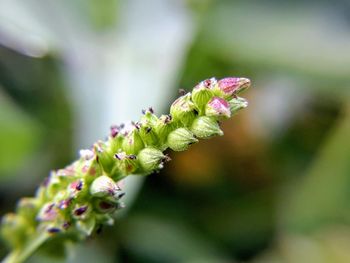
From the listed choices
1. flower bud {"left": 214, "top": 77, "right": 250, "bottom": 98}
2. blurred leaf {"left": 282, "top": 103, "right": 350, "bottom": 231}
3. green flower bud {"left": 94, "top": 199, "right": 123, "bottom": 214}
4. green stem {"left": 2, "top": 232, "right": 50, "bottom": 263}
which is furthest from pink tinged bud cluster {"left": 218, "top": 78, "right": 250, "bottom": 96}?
blurred leaf {"left": 282, "top": 103, "right": 350, "bottom": 231}

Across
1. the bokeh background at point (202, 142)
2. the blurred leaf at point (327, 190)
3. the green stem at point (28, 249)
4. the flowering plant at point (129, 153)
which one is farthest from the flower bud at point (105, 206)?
the blurred leaf at point (327, 190)

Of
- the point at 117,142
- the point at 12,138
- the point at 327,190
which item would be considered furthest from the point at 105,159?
the point at 327,190

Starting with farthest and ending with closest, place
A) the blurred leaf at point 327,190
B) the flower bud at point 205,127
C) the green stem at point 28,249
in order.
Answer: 1. the blurred leaf at point 327,190
2. the green stem at point 28,249
3. the flower bud at point 205,127

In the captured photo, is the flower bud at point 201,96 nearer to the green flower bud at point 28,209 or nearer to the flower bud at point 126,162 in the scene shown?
the flower bud at point 126,162

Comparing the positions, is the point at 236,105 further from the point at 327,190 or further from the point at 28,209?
the point at 327,190

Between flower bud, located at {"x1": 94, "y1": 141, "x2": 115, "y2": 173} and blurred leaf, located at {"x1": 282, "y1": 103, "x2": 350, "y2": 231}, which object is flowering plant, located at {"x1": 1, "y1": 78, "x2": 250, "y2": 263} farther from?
blurred leaf, located at {"x1": 282, "y1": 103, "x2": 350, "y2": 231}
